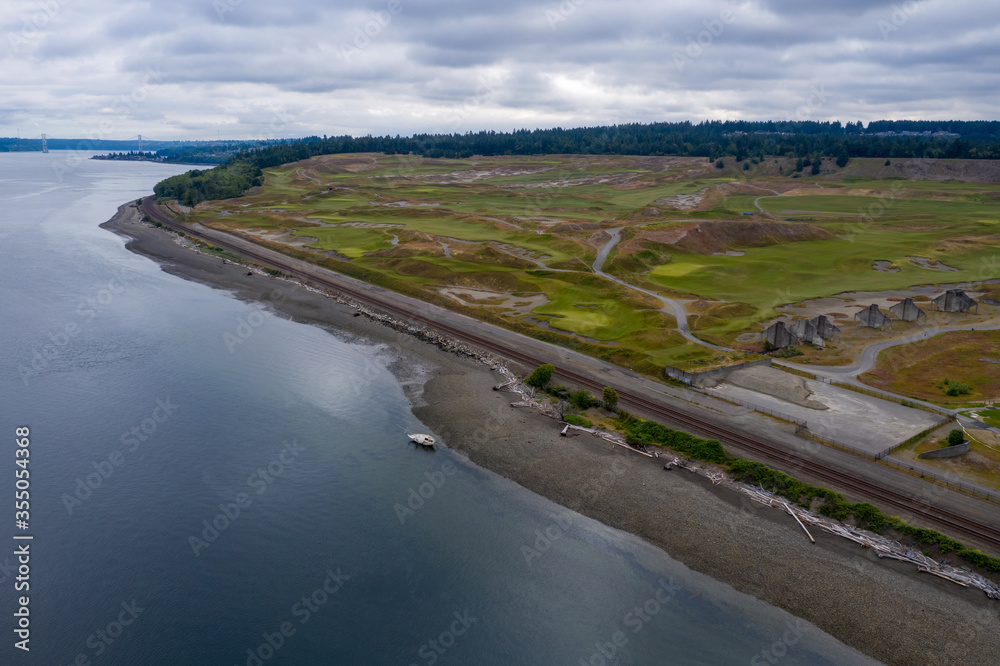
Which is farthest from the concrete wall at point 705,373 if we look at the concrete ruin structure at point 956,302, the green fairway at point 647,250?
the concrete ruin structure at point 956,302

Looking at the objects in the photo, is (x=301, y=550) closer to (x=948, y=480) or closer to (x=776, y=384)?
(x=948, y=480)

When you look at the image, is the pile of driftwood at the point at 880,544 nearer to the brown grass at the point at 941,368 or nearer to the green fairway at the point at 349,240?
the brown grass at the point at 941,368

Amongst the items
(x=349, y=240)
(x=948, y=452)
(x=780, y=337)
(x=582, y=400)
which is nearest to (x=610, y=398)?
(x=582, y=400)

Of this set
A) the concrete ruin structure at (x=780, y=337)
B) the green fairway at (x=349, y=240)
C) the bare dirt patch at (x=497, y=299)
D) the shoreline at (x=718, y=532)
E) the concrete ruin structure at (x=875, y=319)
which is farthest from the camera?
the green fairway at (x=349, y=240)

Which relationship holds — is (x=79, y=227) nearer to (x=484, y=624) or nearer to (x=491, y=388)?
(x=491, y=388)

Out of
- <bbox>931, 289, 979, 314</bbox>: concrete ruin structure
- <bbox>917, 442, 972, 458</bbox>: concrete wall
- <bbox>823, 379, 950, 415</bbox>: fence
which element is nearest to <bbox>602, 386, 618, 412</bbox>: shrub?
<bbox>823, 379, 950, 415</bbox>: fence

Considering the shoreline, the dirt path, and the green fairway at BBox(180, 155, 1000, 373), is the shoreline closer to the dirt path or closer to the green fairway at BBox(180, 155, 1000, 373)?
the green fairway at BBox(180, 155, 1000, 373)
